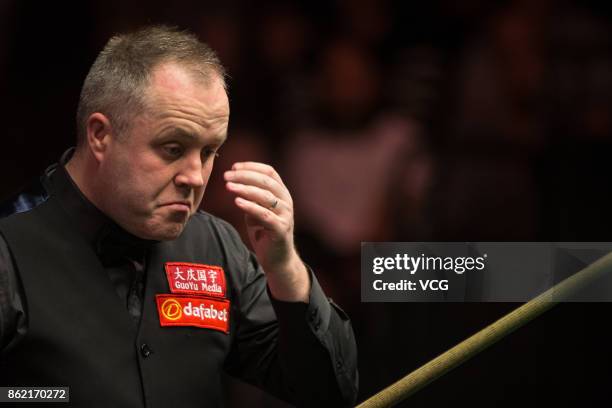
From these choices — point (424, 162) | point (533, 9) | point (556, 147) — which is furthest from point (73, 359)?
point (533, 9)

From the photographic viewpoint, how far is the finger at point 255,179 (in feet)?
5.74

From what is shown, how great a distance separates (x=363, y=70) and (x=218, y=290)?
4.34 feet

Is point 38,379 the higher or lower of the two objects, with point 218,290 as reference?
lower

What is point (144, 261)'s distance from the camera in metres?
1.90

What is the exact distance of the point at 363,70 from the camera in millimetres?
3139

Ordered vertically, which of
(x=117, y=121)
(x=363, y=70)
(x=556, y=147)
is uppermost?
(x=363, y=70)

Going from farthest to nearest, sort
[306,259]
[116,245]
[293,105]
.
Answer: [293,105], [306,259], [116,245]

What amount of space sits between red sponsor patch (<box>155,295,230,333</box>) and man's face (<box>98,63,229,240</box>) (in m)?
0.13

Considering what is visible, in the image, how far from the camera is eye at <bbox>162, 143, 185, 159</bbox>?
5.82 feet

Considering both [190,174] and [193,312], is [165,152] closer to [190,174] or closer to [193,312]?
[190,174]

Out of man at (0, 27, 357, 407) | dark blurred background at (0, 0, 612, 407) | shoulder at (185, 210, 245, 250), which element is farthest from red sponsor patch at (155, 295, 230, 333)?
dark blurred background at (0, 0, 612, 407)

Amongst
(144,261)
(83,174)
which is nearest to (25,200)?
(83,174)

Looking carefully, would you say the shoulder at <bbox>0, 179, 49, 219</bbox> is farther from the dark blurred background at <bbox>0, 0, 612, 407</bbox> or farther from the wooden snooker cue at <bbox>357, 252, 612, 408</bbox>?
the dark blurred background at <bbox>0, 0, 612, 407</bbox>

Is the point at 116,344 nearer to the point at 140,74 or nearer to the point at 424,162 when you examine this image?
the point at 140,74
